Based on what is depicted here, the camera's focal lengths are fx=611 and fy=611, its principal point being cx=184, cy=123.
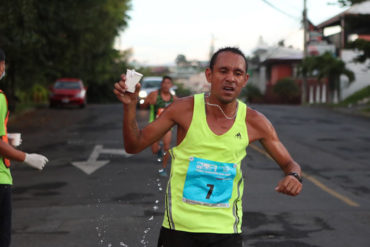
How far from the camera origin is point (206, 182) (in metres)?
3.37

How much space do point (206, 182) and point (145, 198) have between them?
5.74 metres

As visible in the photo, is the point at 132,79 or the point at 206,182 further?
the point at 206,182

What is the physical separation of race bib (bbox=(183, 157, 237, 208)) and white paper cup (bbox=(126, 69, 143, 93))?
553mm

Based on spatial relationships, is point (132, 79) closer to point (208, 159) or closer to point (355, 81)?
point (208, 159)

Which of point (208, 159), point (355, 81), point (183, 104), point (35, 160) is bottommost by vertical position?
point (355, 81)

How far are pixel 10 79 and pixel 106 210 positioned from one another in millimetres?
22623

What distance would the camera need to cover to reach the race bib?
11.0ft

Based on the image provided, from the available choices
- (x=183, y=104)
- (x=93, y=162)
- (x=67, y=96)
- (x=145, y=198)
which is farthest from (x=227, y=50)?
(x=67, y=96)

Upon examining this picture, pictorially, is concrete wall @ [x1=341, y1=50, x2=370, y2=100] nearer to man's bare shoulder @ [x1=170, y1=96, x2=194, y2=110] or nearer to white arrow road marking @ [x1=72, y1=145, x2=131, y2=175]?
white arrow road marking @ [x1=72, y1=145, x2=131, y2=175]

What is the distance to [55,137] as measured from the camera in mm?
18125

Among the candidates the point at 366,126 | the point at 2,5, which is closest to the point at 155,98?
the point at 2,5

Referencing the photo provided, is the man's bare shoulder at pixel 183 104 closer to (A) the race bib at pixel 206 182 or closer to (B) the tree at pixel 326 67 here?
(A) the race bib at pixel 206 182

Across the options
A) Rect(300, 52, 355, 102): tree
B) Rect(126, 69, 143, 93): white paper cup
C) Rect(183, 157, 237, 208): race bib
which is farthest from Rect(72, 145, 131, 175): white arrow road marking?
Rect(300, 52, 355, 102): tree

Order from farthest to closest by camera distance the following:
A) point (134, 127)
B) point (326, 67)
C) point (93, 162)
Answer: point (326, 67)
point (93, 162)
point (134, 127)
